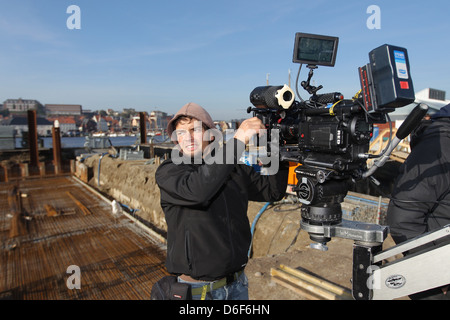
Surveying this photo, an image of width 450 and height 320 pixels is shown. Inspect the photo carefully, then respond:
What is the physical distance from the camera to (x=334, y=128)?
1.93 m

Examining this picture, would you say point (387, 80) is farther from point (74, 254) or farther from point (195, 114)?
point (74, 254)

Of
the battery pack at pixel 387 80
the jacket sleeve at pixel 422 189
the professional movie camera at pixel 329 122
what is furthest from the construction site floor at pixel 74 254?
the battery pack at pixel 387 80

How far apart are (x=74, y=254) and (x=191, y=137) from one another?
7.80 meters

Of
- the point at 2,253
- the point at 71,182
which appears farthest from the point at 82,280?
the point at 71,182

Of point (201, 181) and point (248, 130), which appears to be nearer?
point (201, 181)

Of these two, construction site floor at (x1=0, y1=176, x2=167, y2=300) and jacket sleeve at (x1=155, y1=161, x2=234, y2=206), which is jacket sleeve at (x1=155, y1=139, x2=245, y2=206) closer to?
jacket sleeve at (x1=155, y1=161, x2=234, y2=206)

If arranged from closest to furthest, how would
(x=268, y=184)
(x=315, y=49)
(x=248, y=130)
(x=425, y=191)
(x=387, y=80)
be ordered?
(x=387, y=80) → (x=248, y=130) → (x=315, y=49) → (x=425, y=191) → (x=268, y=184)

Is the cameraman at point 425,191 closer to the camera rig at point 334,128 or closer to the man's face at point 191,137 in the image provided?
the camera rig at point 334,128

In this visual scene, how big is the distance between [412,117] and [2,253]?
10.4m

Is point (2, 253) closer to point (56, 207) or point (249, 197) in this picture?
point (56, 207)

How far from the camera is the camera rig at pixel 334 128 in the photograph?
5.65 feet

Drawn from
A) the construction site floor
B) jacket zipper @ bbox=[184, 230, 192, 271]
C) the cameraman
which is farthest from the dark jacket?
the construction site floor

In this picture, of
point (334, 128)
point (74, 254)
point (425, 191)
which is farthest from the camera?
point (74, 254)

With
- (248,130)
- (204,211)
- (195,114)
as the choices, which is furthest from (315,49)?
(204,211)
